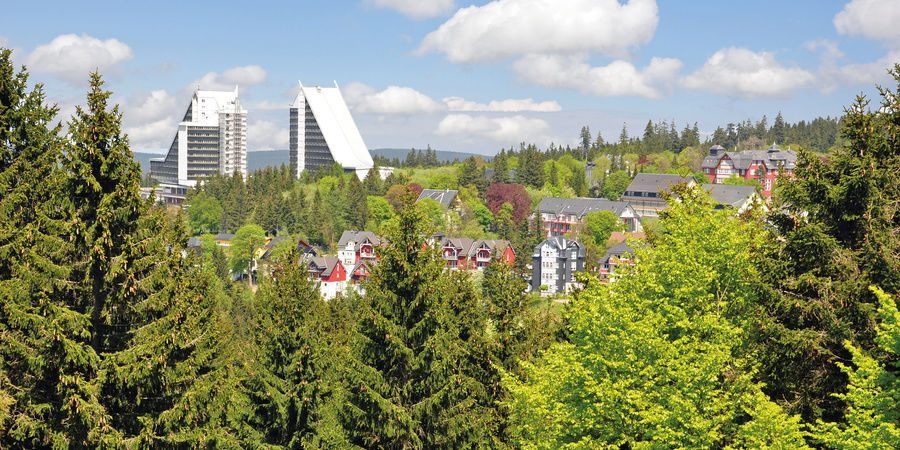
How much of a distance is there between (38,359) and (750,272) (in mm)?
16580

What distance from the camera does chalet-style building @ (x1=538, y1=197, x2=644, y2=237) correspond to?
138m

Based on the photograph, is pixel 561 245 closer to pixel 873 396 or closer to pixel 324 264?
pixel 324 264

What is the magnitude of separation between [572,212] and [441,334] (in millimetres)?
122787

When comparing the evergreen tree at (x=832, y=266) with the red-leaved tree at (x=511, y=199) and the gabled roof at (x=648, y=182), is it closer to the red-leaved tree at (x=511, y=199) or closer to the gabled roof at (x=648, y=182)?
the red-leaved tree at (x=511, y=199)

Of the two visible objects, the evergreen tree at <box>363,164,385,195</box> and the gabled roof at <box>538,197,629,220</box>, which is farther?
the evergreen tree at <box>363,164,385,195</box>

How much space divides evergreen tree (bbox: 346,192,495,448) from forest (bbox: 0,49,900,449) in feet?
0.20

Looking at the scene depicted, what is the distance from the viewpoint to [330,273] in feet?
374

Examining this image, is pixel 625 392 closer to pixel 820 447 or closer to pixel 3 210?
pixel 820 447

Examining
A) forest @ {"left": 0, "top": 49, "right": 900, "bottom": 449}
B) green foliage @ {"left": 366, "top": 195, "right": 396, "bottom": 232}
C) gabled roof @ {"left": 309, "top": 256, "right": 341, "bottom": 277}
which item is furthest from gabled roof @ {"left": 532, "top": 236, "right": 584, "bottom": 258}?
forest @ {"left": 0, "top": 49, "right": 900, "bottom": 449}

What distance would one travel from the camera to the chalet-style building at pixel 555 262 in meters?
114

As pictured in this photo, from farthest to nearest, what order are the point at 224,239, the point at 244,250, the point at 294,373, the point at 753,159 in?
1. the point at 753,159
2. the point at 224,239
3. the point at 244,250
4. the point at 294,373

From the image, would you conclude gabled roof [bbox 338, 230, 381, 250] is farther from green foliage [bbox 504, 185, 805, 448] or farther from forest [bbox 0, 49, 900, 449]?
green foliage [bbox 504, 185, 805, 448]

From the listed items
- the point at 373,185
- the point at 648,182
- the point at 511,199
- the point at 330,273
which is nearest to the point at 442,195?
the point at 511,199

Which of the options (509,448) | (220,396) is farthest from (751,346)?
(220,396)
